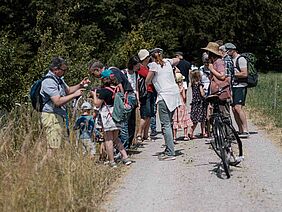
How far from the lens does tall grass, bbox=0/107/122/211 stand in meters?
7.23

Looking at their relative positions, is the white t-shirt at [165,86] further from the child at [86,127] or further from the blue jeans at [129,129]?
the child at [86,127]

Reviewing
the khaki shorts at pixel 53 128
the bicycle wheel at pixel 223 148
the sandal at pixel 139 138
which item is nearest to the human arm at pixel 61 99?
the khaki shorts at pixel 53 128

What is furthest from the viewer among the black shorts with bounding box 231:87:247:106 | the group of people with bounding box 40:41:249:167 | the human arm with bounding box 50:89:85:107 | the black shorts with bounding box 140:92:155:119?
the black shorts with bounding box 140:92:155:119

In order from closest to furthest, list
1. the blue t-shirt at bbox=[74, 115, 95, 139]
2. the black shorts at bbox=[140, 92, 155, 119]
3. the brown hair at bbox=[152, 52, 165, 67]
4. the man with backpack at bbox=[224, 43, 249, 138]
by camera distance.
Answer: the blue t-shirt at bbox=[74, 115, 95, 139] → the brown hair at bbox=[152, 52, 165, 67] → the man with backpack at bbox=[224, 43, 249, 138] → the black shorts at bbox=[140, 92, 155, 119]

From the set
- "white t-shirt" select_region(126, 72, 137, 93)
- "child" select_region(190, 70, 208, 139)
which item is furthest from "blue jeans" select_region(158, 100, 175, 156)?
"child" select_region(190, 70, 208, 139)

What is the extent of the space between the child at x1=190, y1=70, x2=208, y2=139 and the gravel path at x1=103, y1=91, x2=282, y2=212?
164 centimetres

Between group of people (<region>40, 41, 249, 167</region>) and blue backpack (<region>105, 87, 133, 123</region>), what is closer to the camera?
group of people (<region>40, 41, 249, 167</region>)

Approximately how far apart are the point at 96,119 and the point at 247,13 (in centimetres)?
5188

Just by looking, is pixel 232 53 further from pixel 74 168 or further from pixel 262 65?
pixel 262 65

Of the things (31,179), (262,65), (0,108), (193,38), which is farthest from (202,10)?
(31,179)

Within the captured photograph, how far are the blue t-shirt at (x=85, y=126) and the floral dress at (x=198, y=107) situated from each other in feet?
12.0

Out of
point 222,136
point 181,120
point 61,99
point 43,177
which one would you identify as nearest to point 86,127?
point 61,99

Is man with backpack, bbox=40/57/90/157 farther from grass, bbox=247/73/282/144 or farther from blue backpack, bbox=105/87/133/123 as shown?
grass, bbox=247/73/282/144

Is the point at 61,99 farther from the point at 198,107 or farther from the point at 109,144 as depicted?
the point at 198,107
